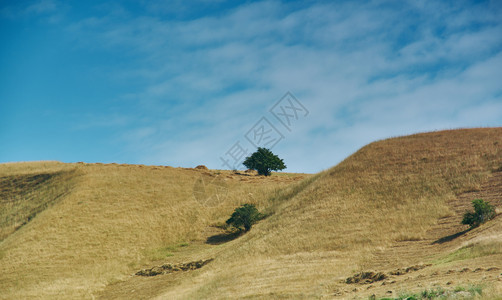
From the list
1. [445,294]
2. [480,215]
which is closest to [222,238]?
[480,215]

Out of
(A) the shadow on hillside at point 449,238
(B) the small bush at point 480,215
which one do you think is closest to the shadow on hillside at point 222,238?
(A) the shadow on hillside at point 449,238

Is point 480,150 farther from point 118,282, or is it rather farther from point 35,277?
point 35,277

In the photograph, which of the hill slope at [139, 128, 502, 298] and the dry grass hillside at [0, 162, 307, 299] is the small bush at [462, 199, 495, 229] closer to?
the hill slope at [139, 128, 502, 298]

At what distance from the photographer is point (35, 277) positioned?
32.2 meters

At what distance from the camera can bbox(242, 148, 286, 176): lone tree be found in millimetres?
68500

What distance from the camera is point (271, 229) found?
36.1 m

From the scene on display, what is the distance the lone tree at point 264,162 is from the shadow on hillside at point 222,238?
92.0 ft

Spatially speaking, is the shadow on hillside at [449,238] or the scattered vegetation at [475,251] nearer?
the scattered vegetation at [475,251]

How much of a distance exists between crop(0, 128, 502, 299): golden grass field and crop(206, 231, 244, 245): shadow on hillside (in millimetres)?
255

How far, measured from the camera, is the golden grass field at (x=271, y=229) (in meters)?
21.5

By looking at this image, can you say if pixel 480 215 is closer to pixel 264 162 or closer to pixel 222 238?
pixel 222 238

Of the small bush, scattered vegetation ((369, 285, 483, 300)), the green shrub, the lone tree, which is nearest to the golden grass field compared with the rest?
scattered vegetation ((369, 285, 483, 300))

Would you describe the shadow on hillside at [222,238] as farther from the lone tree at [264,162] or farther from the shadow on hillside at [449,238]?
the lone tree at [264,162]

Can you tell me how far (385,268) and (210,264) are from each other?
561 inches
